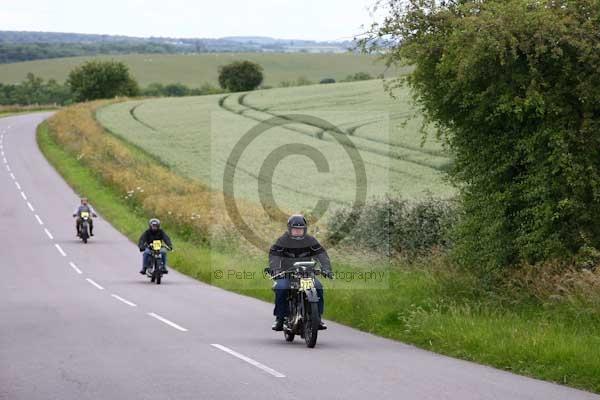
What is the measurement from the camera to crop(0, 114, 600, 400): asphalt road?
10.1 m

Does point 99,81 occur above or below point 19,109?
above

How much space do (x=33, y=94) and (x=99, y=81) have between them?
3393 centimetres

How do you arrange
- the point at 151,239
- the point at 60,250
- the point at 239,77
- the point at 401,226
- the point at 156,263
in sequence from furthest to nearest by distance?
the point at 239,77 → the point at 60,250 → the point at 151,239 → the point at 156,263 → the point at 401,226

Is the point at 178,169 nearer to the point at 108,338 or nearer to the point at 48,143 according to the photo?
the point at 48,143

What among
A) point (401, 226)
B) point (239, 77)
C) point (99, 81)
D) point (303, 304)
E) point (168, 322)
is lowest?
point (99, 81)

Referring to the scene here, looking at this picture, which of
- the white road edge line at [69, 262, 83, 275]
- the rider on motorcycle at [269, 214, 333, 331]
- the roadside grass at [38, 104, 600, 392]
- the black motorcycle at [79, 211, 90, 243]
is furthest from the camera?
the black motorcycle at [79, 211, 90, 243]

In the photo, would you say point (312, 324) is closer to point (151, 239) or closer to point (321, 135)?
point (151, 239)

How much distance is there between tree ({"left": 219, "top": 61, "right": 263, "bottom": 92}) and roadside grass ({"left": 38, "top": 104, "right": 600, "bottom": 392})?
366ft

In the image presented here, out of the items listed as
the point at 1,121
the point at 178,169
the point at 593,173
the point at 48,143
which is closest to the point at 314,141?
the point at 178,169

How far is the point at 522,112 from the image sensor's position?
1709 cm

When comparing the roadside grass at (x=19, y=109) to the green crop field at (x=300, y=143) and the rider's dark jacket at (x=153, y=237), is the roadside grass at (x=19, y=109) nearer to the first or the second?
the green crop field at (x=300, y=143)

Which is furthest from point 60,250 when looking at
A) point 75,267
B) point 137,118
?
point 137,118

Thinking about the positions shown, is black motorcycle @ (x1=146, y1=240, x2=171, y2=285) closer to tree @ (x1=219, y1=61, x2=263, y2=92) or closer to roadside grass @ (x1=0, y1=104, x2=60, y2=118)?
roadside grass @ (x1=0, y1=104, x2=60, y2=118)

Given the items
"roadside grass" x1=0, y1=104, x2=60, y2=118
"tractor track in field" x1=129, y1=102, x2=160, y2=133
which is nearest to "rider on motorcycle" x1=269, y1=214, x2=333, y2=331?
"tractor track in field" x1=129, y1=102, x2=160, y2=133
